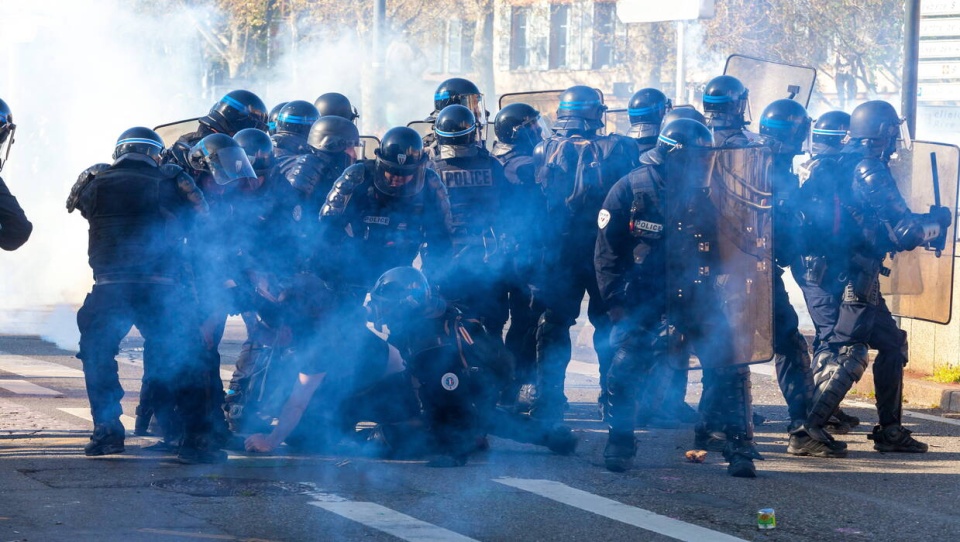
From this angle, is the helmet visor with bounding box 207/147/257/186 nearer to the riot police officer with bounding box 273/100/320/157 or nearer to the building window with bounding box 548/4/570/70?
the riot police officer with bounding box 273/100/320/157

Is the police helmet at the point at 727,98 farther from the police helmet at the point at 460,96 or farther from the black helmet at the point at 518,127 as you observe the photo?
the police helmet at the point at 460,96

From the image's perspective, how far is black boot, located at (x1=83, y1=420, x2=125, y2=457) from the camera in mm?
6973

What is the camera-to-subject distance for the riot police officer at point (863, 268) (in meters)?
7.58

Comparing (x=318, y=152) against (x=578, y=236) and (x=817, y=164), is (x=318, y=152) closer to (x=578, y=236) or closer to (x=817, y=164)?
(x=578, y=236)

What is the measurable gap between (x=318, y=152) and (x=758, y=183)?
2.91m

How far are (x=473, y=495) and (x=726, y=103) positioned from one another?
3.06m

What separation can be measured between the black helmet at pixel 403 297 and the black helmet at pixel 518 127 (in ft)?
7.02

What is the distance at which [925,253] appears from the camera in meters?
8.62

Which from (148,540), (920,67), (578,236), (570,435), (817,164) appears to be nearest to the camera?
(148,540)

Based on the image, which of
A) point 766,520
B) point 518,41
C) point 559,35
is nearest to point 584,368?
point 766,520

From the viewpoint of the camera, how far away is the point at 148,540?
5328mm

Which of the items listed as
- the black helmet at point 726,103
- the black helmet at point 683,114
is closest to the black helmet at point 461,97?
the black helmet at point 683,114

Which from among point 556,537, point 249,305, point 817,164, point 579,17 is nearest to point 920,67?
point 817,164

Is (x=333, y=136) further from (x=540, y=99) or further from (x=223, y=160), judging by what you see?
(x=540, y=99)
